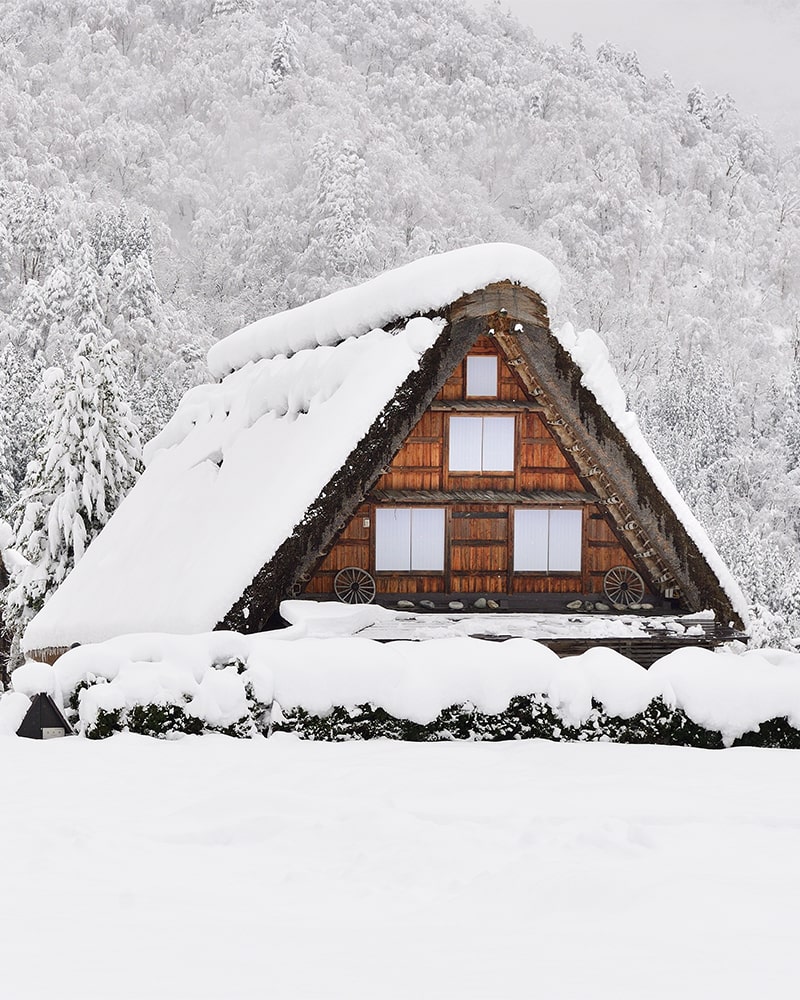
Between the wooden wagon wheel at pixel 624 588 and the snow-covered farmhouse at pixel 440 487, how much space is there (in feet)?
0.09

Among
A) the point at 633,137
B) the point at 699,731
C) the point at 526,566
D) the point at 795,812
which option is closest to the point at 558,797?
the point at 795,812

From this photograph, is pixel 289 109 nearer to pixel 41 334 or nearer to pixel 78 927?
pixel 41 334

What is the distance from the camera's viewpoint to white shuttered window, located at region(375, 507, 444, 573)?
12.4m

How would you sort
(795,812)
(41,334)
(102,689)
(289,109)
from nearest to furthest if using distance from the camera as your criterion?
(795,812) → (102,689) → (41,334) → (289,109)

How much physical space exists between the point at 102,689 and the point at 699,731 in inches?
180

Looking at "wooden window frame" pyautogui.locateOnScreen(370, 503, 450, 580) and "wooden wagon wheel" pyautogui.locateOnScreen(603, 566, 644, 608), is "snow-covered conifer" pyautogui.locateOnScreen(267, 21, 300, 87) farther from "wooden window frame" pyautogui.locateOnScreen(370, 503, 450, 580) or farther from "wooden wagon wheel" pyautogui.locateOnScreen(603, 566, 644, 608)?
"wooden wagon wheel" pyautogui.locateOnScreen(603, 566, 644, 608)

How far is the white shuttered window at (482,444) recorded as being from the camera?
40.9 feet

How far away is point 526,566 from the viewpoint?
41.8ft

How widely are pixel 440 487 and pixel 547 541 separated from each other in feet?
4.91

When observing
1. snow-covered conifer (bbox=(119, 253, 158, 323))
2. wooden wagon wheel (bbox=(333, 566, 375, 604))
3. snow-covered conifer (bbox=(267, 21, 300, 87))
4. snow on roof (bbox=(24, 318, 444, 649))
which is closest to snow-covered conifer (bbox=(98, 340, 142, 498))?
snow on roof (bbox=(24, 318, 444, 649))

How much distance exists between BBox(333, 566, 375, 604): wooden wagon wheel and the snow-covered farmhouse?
0.09 feet

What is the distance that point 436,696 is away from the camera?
793 cm

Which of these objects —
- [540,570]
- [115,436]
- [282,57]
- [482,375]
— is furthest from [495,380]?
[282,57]

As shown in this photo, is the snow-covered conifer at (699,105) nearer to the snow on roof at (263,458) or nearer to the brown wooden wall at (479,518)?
the snow on roof at (263,458)
